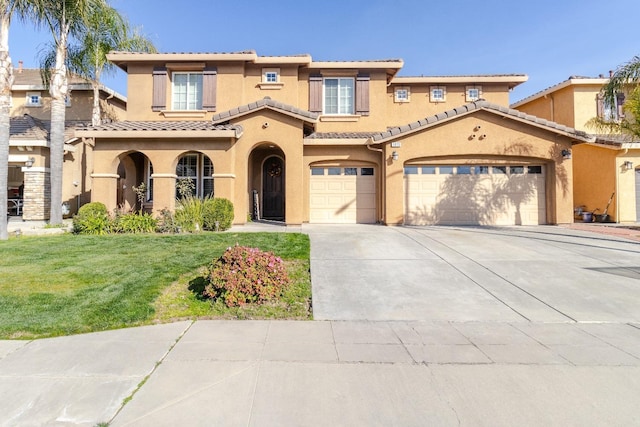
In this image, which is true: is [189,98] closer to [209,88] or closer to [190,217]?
[209,88]

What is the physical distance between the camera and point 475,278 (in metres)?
6.94

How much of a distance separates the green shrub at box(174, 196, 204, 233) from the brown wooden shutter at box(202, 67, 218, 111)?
5.98 m

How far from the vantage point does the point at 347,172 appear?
14352 mm

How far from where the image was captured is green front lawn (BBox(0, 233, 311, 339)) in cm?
494

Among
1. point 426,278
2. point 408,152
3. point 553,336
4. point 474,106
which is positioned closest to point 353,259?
point 426,278

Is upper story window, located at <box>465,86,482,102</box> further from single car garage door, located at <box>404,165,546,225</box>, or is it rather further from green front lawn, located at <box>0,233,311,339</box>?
green front lawn, located at <box>0,233,311,339</box>

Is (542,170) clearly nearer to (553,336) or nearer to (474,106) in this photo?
(474,106)

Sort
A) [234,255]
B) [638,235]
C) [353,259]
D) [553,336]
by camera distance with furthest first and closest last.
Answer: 1. [638,235]
2. [353,259]
3. [234,255]
4. [553,336]

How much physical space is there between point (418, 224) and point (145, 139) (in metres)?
10.5

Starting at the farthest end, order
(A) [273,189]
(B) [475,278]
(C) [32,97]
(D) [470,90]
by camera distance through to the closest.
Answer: (C) [32,97]
(D) [470,90]
(A) [273,189]
(B) [475,278]

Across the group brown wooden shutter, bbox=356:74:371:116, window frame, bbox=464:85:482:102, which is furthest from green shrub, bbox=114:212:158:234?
window frame, bbox=464:85:482:102

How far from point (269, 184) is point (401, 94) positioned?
7.88 meters

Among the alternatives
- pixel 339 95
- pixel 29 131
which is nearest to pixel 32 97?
pixel 29 131

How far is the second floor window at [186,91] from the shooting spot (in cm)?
1592
